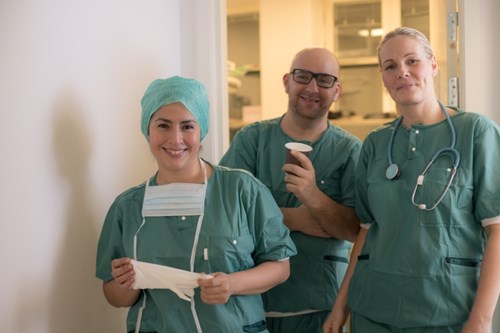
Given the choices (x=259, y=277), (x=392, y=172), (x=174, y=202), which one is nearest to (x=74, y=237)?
(x=174, y=202)

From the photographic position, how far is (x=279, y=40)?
4027 millimetres

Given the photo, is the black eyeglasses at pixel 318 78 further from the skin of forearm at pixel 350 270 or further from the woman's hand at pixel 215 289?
the woman's hand at pixel 215 289

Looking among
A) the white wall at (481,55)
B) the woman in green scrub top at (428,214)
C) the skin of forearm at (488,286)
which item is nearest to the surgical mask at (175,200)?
the woman in green scrub top at (428,214)

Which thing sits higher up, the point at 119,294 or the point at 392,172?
the point at 392,172

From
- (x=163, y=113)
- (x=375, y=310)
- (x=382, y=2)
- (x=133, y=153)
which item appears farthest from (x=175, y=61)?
(x=382, y=2)

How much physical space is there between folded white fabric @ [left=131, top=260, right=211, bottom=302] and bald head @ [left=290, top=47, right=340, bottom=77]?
912mm

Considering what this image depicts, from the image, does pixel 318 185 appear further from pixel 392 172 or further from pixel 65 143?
pixel 65 143

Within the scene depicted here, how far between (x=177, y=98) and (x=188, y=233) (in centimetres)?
37

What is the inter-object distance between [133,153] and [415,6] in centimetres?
268

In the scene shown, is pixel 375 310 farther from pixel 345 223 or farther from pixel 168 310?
pixel 168 310

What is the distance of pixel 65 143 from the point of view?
4.88ft

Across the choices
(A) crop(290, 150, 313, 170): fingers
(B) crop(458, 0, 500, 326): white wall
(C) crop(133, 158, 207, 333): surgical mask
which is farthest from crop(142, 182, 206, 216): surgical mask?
(B) crop(458, 0, 500, 326): white wall

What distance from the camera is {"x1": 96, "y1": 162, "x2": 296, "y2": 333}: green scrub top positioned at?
54.5 inches

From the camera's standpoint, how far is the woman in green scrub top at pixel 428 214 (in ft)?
4.47
